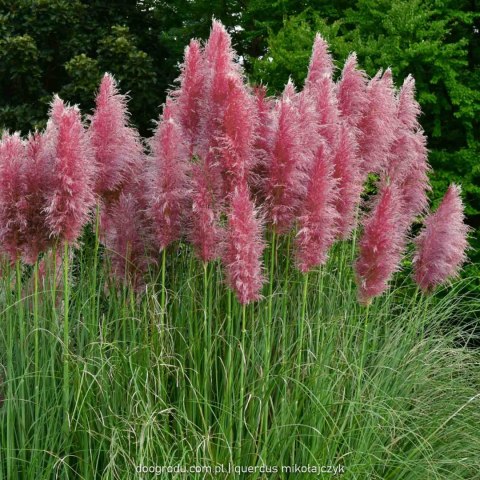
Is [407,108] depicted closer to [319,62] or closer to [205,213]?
[319,62]

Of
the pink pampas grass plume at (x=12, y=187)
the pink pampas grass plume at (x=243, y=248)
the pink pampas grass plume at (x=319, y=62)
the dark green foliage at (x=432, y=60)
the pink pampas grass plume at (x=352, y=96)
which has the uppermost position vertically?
the dark green foliage at (x=432, y=60)

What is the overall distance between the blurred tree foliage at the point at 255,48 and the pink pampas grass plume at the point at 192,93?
13.8 feet

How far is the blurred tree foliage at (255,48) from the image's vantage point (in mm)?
7578

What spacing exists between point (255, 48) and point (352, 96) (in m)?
6.91

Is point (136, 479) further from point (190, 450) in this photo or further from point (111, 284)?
point (111, 284)

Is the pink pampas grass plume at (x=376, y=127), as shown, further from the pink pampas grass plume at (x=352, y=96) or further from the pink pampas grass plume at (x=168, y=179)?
the pink pampas grass plume at (x=168, y=179)

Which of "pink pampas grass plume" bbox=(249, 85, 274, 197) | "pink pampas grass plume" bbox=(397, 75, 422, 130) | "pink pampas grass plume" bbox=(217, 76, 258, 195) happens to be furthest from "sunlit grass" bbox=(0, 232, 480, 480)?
"pink pampas grass plume" bbox=(397, 75, 422, 130)

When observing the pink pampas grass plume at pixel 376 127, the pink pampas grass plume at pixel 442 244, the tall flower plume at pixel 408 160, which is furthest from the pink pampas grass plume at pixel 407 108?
the pink pampas grass plume at pixel 442 244

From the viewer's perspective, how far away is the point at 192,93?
140 inches

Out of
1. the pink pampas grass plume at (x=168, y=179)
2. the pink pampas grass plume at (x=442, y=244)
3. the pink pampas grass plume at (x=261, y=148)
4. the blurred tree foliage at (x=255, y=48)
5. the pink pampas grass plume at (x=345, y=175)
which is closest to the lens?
the pink pampas grass plume at (x=168, y=179)

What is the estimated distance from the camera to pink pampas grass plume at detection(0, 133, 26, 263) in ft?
10.9

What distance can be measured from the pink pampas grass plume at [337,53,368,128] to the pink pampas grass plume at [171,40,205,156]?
101cm

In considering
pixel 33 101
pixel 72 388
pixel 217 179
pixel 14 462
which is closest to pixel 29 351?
pixel 72 388

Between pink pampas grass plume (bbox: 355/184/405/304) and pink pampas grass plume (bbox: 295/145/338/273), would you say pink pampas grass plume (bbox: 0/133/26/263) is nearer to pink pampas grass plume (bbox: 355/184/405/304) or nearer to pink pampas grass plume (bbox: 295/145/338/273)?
pink pampas grass plume (bbox: 295/145/338/273)
